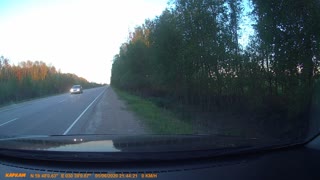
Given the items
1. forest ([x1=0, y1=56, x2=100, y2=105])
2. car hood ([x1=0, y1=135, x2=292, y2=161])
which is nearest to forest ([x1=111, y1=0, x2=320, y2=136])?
car hood ([x1=0, y1=135, x2=292, y2=161])

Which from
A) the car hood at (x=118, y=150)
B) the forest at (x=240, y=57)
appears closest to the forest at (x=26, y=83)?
the forest at (x=240, y=57)

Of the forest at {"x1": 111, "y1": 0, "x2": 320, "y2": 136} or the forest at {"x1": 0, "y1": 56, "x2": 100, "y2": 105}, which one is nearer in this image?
the forest at {"x1": 111, "y1": 0, "x2": 320, "y2": 136}

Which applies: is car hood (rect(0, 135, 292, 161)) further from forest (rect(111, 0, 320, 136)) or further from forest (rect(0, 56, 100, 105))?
forest (rect(0, 56, 100, 105))

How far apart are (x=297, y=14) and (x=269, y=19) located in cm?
113

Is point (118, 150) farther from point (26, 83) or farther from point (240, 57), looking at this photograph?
point (26, 83)

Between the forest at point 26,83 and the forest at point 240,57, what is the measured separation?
33.6 meters

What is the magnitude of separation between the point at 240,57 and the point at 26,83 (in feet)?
233

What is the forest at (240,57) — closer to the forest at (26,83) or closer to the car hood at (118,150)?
the car hood at (118,150)

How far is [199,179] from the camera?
2.93m

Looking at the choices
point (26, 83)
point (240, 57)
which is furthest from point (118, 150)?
point (26, 83)

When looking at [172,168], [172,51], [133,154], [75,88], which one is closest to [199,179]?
[172,168]

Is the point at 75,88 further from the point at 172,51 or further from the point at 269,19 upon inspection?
the point at 269,19

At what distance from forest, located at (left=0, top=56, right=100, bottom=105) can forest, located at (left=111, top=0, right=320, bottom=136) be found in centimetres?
3360

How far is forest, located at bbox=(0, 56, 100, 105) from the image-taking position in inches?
2817
